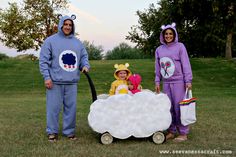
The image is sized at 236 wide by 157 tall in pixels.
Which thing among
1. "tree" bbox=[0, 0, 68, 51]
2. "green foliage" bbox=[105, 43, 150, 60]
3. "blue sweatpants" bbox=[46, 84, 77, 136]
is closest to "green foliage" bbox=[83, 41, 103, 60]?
"green foliage" bbox=[105, 43, 150, 60]

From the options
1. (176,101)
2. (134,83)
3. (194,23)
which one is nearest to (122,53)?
(194,23)

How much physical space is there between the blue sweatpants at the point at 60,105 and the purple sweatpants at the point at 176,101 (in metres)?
1.49

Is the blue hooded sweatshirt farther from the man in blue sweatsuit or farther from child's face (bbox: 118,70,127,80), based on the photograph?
child's face (bbox: 118,70,127,80)

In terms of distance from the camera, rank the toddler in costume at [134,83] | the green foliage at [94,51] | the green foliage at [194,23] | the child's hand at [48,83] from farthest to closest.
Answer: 1. the green foliage at [94,51]
2. the green foliage at [194,23]
3. the toddler in costume at [134,83]
4. the child's hand at [48,83]

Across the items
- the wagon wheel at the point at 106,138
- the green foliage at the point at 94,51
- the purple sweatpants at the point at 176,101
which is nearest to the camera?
the wagon wheel at the point at 106,138

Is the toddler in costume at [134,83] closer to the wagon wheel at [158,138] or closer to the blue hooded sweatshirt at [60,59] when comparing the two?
the wagon wheel at [158,138]

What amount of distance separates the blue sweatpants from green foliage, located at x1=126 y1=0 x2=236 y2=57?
15.9 metres

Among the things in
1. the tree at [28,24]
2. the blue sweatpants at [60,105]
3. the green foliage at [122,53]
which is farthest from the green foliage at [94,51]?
the blue sweatpants at [60,105]

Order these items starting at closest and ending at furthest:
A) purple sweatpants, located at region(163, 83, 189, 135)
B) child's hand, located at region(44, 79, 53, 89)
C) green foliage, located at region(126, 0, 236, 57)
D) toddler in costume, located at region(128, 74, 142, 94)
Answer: child's hand, located at region(44, 79, 53, 89) < toddler in costume, located at region(128, 74, 142, 94) < purple sweatpants, located at region(163, 83, 189, 135) < green foliage, located at region(126, 0, 236, 57)

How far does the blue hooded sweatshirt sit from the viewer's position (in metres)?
5.51

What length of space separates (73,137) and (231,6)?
54.9 feet

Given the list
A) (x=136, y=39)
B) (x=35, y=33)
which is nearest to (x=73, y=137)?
(x=35, y=33)

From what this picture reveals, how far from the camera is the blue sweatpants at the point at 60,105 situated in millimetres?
5621

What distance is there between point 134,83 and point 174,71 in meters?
0.64
